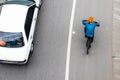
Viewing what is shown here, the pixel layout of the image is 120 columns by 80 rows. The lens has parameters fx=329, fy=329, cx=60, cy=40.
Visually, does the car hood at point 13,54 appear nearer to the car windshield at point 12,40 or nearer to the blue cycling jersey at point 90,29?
the car windshield at point 12,40

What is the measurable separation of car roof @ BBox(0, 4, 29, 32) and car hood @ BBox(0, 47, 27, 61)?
897 mm

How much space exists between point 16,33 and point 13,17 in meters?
0.84

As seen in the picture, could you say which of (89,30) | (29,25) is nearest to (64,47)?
(89,30)

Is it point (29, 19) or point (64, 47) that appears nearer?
point (29, 19)

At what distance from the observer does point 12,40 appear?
1456 centimetres

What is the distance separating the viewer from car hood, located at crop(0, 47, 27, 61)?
14328 mm

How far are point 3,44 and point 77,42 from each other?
3729 mm

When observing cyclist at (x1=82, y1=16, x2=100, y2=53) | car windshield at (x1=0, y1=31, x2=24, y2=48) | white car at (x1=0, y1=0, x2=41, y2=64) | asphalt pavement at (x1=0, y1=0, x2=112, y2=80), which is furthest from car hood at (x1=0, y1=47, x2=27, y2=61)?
cyclist at (x1=82, y1=16, x2=100, y2=53)

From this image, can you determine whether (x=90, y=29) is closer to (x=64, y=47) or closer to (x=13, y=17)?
(x=64, y=47)

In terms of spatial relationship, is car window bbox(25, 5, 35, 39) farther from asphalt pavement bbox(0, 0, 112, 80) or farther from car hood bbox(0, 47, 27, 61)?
asphalt pavement bbox(0, 0, 112, 80)

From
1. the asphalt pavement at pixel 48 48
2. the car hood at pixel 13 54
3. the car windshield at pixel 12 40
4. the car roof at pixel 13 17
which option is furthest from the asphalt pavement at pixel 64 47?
the car roof at pixel 13 17

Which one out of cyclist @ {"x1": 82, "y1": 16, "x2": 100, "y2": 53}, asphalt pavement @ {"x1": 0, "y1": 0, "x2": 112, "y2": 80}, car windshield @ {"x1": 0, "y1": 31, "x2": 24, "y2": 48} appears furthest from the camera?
cyclist @ {"x1": 82, "y1": 16, "x2": 100, "y2": 53}

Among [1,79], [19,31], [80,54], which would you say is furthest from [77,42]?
[1,79]

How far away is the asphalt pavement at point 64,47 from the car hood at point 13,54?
2.76 feet
